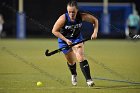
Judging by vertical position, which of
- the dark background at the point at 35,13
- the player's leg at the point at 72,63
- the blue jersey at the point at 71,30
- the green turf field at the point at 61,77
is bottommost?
the green turf field at the point at 61,77

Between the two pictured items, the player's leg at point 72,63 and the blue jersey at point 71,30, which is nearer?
the blue jersey at point 71,30

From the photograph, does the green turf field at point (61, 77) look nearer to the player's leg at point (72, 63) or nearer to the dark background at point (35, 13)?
the player's leg at point (72, 63)

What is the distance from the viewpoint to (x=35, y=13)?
38.9 m

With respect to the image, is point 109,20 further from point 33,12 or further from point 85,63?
point 85,63

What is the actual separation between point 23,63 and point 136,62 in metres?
3.87

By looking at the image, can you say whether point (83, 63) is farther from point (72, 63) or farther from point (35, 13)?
point (35, 13)

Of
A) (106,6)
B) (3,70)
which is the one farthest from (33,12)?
(3,70)

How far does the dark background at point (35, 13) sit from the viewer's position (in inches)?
1508

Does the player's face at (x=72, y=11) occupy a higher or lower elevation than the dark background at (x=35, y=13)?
lower

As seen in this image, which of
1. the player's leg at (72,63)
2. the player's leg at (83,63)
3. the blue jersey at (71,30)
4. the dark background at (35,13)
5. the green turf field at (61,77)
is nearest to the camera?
the green turf field at (61,77)

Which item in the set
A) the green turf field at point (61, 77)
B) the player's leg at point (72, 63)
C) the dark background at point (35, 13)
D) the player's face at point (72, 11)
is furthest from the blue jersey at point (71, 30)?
the dark background at point (35, 13)

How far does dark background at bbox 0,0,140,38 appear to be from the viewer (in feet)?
126

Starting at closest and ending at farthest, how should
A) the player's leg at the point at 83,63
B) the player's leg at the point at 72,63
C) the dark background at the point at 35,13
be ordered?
1. the player's leg at the point at 83,63
2. the player's leg at the point at 72,63
3. the dark background at the point at 35,13

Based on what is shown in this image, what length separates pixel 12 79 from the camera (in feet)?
41.6
